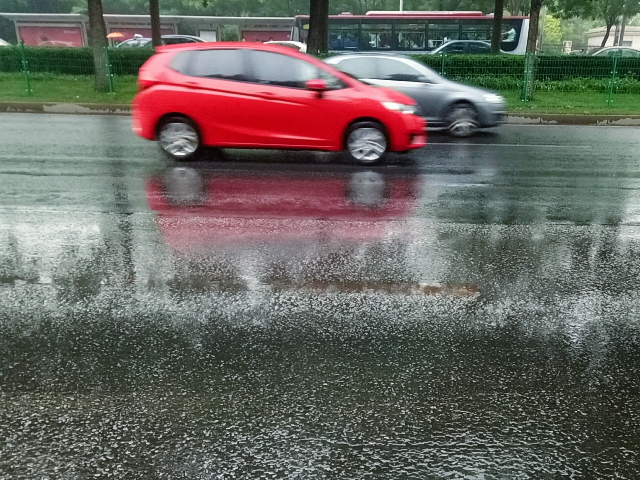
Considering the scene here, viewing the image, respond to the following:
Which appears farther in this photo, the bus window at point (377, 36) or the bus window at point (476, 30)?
the bus window at point (476, 30)

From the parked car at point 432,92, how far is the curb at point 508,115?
3521 millimetres

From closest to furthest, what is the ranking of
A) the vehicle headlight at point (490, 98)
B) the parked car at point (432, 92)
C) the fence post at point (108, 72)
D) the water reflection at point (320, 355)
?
the water reflection at point (320, 355) → the parked car at point (432, 92) → the vehicle headlight at point (490, 98) → the fence post at point (108, 72)

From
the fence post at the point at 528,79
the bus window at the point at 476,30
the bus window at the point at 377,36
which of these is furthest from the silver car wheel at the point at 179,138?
the bus window at the point at 476,30

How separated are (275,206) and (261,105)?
272 centimetres

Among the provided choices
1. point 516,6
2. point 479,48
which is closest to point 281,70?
point 479,48

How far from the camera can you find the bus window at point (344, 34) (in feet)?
102

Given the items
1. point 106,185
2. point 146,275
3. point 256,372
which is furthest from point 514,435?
point 106,185

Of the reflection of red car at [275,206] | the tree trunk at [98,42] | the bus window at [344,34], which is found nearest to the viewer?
the reflection of red car at [275,206]

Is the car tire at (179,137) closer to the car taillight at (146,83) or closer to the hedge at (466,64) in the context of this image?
the car taillight at (146,83)

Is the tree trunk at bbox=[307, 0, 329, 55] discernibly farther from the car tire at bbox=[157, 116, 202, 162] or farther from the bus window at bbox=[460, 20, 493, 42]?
the bus window at bbox=[460, 20, 493, 42]

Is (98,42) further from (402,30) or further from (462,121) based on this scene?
(402,30)

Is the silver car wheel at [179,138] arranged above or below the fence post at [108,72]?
below

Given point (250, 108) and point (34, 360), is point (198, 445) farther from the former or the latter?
point (250, 108)

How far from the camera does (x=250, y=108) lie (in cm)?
910
